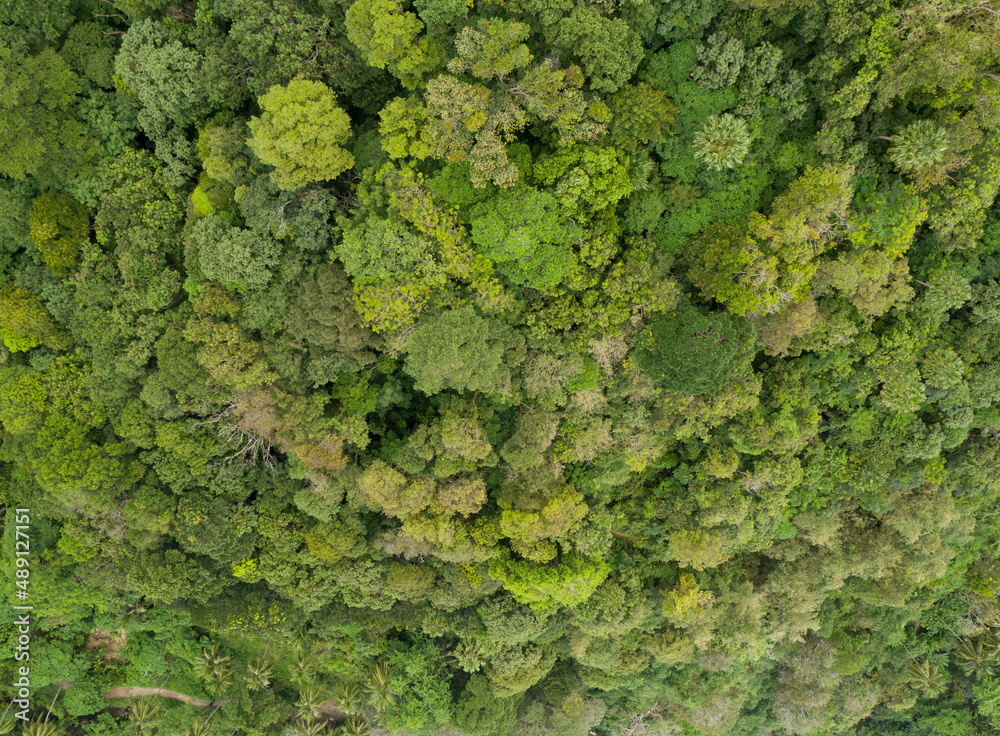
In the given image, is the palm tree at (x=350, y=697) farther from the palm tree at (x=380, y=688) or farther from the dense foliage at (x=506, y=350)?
the palm tree at (x=380, y=688)

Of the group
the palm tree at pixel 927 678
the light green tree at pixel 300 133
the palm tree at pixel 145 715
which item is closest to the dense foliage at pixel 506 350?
the light green tree at pixel 300 133

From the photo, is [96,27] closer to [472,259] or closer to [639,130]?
[472,259]

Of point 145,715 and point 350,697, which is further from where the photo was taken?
point 145,715

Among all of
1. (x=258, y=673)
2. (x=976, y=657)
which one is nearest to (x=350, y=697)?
(x=258, y=673)

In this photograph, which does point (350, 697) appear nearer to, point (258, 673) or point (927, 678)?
point (258, 673)

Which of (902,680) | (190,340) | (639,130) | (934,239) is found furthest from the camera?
(902,680)

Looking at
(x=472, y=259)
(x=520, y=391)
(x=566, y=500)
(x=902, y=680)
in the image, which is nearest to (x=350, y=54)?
(x=472, y=259)

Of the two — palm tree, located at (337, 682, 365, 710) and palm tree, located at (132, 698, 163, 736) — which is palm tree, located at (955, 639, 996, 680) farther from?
palm tree, located at (132, 698, 163, 736)
